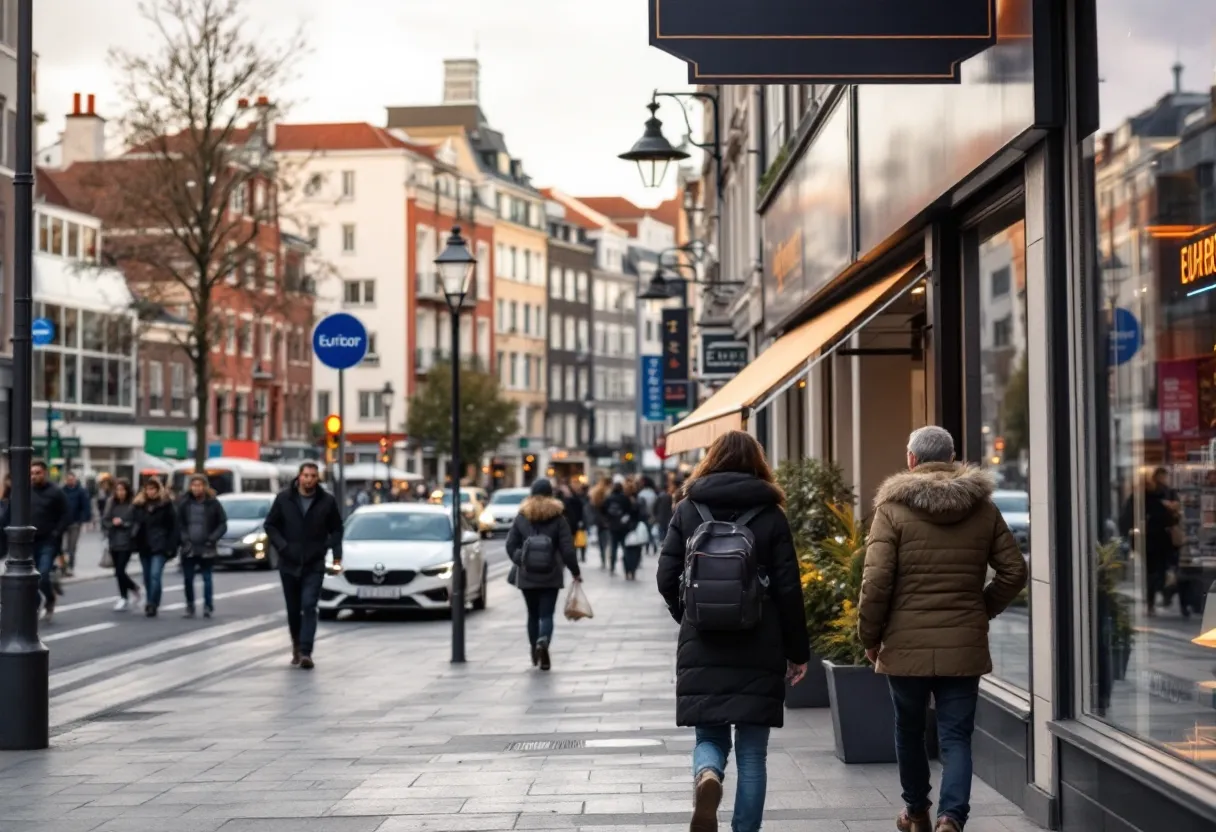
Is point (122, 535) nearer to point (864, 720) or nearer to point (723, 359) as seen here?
point (723, 359)

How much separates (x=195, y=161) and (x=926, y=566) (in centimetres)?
4340

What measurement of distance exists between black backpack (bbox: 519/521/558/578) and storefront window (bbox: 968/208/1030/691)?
20.8 ft

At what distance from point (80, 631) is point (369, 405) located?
8384 centimetres

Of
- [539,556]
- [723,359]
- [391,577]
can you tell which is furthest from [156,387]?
[539,556]

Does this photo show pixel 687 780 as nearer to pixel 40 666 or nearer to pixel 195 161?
pixel 40 666

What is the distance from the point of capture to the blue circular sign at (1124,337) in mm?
8070

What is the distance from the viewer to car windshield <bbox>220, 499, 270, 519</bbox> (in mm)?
41750

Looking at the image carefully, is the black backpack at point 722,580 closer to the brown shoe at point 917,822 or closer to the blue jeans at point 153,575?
the brown shoe at point 917,822

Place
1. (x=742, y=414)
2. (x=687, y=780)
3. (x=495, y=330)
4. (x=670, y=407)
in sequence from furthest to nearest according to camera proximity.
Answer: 1. (x=495, y=330)
2. (x=670, y=407)
3. (x=742, y=414)
4. (x=687, y=780)

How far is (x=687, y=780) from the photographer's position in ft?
35.1

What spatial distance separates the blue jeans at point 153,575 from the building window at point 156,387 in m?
55.4

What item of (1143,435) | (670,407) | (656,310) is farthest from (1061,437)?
(656,310)

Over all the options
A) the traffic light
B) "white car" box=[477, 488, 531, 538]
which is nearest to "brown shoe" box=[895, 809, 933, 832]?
the traffic light

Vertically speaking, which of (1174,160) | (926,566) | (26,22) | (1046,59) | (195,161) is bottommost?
(926,566)
